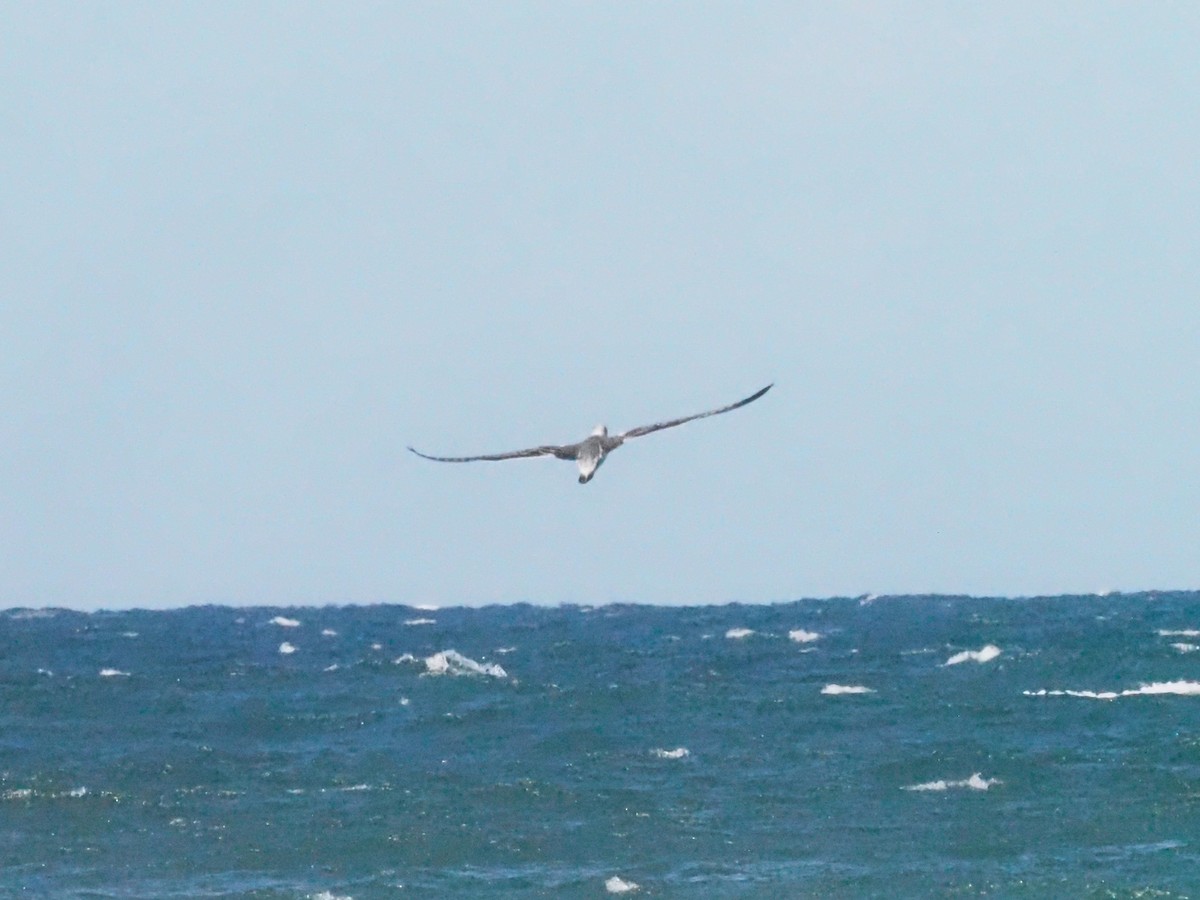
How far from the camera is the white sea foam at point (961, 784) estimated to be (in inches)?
1220

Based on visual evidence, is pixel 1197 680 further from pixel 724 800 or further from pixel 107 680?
pixel 107 680

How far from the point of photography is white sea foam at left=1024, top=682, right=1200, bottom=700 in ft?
134

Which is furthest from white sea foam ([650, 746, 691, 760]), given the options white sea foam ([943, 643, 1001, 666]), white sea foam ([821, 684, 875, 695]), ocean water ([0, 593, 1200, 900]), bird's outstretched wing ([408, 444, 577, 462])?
bird's outstretched wing ([408, 444, 577, 462])

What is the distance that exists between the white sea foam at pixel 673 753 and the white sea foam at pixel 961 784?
529 cm

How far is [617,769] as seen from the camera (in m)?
33.4

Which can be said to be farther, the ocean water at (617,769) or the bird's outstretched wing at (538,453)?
the ocean water at (617,769)

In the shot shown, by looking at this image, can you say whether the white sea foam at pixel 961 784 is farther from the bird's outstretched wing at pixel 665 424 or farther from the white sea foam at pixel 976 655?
the bird's outstretched wing at pixel 665 424

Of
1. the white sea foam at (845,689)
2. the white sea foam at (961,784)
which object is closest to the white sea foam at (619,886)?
the white sea foam at (961,784)

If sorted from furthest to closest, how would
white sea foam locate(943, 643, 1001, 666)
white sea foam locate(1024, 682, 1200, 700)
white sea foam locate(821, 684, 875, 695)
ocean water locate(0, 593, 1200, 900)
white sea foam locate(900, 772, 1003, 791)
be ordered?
white sea foam locate(943, 643, 1001, 666) < white sea foam locate(821, 684, 875, 695) < white sea foam locate(1024, 682, 1200, 700) < white sea foam locate(900, 772, 1003, 791) < ocean water locate(0, 593, 1200, 900)

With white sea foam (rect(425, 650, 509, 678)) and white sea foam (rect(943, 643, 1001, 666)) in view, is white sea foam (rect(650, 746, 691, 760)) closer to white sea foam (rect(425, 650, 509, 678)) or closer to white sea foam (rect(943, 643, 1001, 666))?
white sea foam (rect(425, 650, 509, 678))

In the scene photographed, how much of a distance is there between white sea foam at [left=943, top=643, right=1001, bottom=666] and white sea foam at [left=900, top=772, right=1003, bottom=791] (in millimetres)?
17266

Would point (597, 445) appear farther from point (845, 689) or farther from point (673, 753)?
point (845, 689)

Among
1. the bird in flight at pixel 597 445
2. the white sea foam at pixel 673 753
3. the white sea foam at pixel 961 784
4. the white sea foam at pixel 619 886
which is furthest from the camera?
the white sea foam at pixel 673 753

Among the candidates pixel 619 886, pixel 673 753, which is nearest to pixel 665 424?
pixel 619 886
